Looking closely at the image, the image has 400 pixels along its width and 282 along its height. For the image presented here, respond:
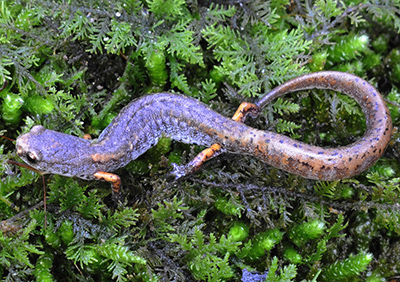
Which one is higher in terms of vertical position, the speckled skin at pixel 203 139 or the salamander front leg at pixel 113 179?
the speckled skin at pixel 203 139

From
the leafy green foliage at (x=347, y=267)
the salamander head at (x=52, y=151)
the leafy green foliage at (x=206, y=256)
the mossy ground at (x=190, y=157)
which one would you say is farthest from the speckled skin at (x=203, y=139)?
the leafy green foliage at (x=206, y=256)

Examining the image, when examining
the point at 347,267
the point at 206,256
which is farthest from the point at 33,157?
the point at 347,267

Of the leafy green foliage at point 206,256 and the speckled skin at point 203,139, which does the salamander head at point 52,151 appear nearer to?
the speckled skin at point 203,139

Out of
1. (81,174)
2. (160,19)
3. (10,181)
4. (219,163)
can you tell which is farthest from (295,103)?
(10,181)

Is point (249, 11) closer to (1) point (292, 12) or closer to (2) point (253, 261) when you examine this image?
(1) point (292, 12)

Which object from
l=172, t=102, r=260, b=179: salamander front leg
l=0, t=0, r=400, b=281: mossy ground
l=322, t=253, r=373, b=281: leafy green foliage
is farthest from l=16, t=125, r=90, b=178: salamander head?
l=322, t=253, r=373, b=281: leafy green foliage

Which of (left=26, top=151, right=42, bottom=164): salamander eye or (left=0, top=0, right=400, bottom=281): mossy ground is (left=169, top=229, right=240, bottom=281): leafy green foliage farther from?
(left=26, top=151, right=42, bottom=164): salamander eye
